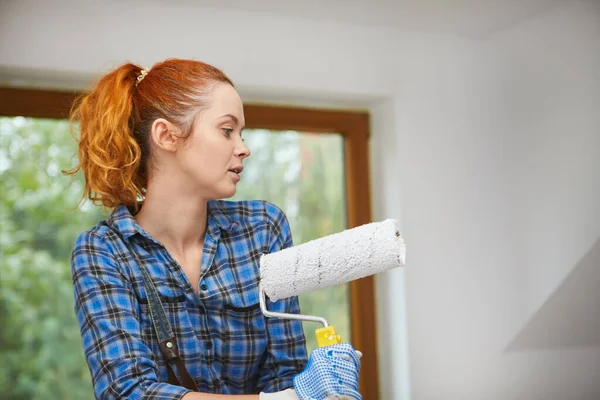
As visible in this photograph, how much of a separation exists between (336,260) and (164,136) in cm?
46

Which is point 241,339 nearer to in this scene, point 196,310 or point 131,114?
point 196,310

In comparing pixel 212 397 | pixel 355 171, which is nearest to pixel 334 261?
pixel 212 397

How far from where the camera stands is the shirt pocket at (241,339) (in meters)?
1.31

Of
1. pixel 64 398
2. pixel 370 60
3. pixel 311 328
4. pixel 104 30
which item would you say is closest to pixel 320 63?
pixel 370 60

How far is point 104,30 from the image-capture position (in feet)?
6.56

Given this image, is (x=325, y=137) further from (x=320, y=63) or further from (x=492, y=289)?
(x=492, y=289)

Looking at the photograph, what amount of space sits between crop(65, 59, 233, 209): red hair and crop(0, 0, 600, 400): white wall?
2.59 feet

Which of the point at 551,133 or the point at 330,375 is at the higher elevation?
the point at 551,133

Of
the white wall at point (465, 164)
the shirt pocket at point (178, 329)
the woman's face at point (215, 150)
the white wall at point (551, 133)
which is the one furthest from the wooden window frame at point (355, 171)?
the shirt pocket at point (178, 329)

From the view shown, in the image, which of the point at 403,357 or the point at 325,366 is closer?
the point at 325,366

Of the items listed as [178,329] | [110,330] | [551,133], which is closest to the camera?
[110,330]

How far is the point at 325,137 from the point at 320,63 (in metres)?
0.30

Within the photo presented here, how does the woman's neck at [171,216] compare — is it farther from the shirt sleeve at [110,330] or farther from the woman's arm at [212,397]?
the woman's arm at [212,397]

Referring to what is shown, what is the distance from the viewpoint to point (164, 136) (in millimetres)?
1313
